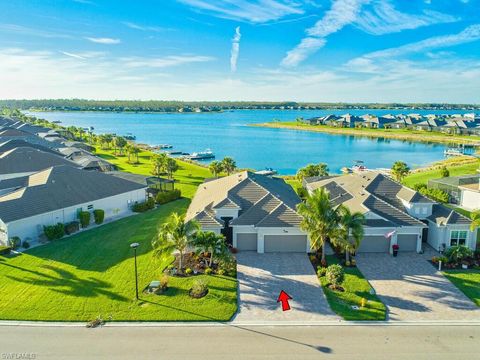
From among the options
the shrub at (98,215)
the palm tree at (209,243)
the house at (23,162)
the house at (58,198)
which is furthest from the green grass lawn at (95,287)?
the house at (23,162)

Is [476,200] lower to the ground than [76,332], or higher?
higher

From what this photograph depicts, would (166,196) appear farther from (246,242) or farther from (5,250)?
(5,250)

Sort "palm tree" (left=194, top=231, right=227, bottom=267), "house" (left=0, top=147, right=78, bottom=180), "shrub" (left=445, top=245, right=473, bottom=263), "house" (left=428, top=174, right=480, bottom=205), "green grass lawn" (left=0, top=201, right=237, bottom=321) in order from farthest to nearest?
"house" (left=0, top=147, right=78, bottom=180)
"house" (left=428, top=174, right=480, bottom=205)
"shrub" (left=445, top=245, right=473, bottom=263)
"palm tree" (left=194, top=231, right=227, bottom=267)
"green grass lawn" (left=0, top=201, right=237, bottom=321)

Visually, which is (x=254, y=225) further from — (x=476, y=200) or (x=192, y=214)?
(x=476, y=200)

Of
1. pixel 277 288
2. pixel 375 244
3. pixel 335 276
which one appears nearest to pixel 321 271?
pixel 335 276

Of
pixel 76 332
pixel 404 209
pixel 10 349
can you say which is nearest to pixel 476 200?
pixel 404 209

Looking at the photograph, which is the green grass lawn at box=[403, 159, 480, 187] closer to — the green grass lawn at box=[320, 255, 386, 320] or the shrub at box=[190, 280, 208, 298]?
the green grass lawn at box=[320, 255, 386, 320]

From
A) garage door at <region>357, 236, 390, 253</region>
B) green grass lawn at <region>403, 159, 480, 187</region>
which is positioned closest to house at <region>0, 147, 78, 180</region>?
garage door at <region>357, 236, 390, 253</region>
